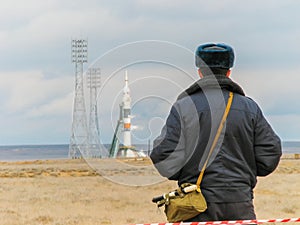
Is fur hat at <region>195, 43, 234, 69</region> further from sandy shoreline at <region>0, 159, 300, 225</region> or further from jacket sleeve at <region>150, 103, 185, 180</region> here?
sandy shoreline at <region>0, 159, 300, 225</region>

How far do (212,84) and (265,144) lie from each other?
55cm

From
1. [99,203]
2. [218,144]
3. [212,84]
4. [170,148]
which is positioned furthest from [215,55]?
[99,203]

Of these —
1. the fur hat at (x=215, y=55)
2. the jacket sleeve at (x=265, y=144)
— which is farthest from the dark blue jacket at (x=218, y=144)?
the fur hat at (x=215, y=55)

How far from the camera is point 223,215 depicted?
13.7ft

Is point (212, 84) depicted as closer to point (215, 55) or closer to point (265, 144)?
point (215, 55)

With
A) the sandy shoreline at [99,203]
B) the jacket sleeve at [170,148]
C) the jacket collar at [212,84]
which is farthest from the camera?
the sandy shoreline at [99,203]

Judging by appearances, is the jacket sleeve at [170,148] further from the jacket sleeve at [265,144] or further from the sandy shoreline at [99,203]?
the sandy shoreline at [99,203]

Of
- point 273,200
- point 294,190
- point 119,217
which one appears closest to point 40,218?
point 119,217

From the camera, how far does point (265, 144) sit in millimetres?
4301

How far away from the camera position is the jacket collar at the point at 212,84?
427cm

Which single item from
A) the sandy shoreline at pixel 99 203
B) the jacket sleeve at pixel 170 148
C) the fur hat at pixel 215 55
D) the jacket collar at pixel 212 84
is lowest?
the sandy shoreline at pixel 99 203

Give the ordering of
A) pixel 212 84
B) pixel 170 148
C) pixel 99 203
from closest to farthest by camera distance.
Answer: pixel 170 148 < pixel 212 84 < pixel 99 203

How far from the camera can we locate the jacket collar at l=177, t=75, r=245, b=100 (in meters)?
4.27

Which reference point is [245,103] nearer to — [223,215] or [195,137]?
[195,137]
